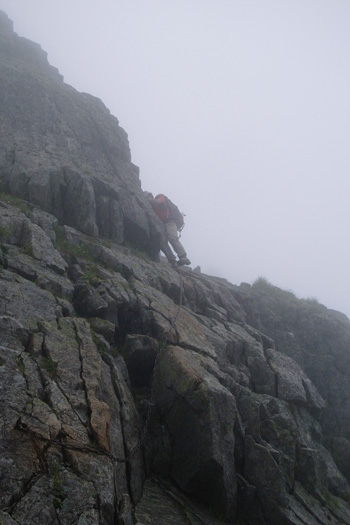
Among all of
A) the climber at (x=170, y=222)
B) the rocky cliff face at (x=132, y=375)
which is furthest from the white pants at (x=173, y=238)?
the rocky cliff face at (x=132, y=375)

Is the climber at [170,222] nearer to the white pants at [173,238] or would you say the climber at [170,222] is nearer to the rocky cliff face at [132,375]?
the white pants at [173,238]

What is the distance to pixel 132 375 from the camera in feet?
49.5

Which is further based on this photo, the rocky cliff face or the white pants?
the white pants

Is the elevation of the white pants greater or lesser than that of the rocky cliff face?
greater

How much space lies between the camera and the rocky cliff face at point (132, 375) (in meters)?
8.66

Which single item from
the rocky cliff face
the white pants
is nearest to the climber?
the white pants

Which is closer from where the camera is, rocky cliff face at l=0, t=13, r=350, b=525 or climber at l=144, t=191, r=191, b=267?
rocky cliff face at l=0, t=13, r=350, b=525

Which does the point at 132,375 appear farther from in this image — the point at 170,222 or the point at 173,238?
the point at 170,222

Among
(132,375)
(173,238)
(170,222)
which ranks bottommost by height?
(132,375)

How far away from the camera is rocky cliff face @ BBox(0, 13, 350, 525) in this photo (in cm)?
866

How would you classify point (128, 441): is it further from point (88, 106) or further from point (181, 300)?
point (88, 106)

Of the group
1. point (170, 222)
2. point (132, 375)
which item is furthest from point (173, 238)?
point (132, 375)

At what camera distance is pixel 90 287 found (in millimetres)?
16250

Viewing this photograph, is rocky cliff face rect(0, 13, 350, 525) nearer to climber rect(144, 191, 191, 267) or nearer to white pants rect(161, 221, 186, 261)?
climber rect(144, 191, 191, 267)
